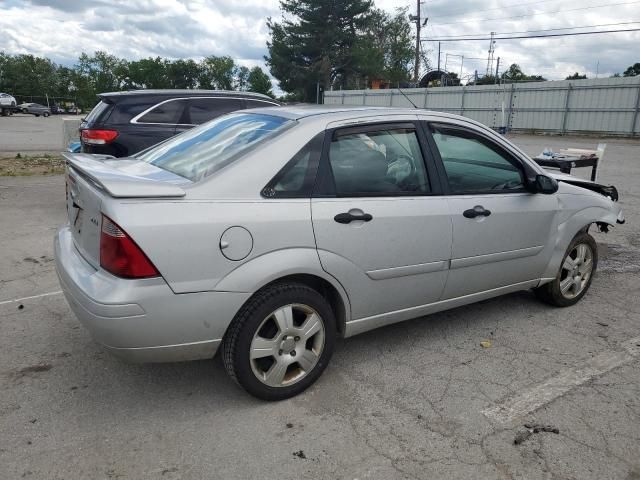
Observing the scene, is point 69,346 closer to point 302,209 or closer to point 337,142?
point 302,209

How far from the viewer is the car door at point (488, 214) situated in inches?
144

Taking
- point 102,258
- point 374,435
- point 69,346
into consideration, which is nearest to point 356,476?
point 374,435

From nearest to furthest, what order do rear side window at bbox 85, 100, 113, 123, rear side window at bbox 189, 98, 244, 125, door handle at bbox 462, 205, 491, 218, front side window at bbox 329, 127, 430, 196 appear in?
front side window at bbox 329, 127, 430, 196, door handle at bbox 462, 205, 491, 218, rear side window at bbox 85, 100, 113, 123, rear side window at bbox 189, 98, 244, 125

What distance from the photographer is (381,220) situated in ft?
10.7

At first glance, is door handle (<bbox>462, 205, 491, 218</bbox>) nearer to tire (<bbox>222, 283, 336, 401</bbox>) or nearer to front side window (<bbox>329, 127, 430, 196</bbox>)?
front side window (<bbox>329, 127, 430, 196</bbox>)

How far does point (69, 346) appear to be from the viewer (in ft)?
12.2

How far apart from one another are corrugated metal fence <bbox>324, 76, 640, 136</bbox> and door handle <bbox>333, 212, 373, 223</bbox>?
2156 centimetres

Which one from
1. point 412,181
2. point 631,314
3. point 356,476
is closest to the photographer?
point 356,476

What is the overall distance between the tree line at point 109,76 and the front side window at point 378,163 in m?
67.8

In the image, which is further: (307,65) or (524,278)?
(307,65)

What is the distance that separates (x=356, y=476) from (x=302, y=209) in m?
1.39

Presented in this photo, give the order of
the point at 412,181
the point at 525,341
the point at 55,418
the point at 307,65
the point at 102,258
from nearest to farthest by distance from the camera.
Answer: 1. the point at 102,258
2. the point at 55,418
3. the point at 412,181
4. the point at 525,341
5. the point at 307,65

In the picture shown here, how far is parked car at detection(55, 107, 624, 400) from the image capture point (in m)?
2.65

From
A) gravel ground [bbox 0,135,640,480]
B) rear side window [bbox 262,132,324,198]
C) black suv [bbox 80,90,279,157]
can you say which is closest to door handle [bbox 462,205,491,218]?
gravel ground [bbox 0,135,640,480]
